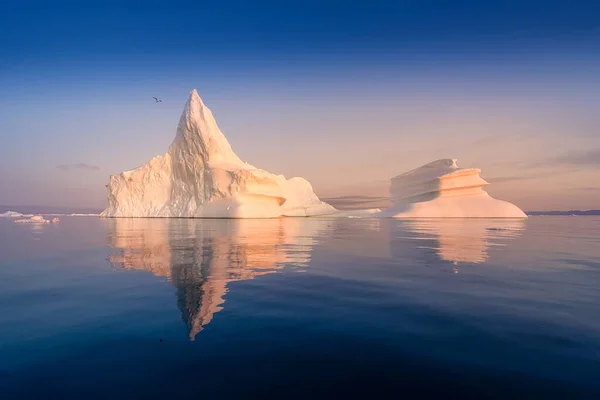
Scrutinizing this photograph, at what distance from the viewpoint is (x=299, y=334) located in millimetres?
3051

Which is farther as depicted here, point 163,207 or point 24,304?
point 163,207

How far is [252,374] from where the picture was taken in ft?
7.63

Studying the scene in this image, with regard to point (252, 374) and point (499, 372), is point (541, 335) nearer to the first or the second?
point (499, 372)

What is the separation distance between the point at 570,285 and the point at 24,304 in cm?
740

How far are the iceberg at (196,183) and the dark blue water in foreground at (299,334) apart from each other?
33.5 metres

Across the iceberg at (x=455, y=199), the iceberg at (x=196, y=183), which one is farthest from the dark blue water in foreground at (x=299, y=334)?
the iceberg at (x=455, y=199)

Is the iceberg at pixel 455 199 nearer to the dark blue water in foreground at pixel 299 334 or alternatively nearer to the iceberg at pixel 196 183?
the iceberg at pixel 196 183

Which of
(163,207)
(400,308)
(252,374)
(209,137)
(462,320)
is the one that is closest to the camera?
(252,374)

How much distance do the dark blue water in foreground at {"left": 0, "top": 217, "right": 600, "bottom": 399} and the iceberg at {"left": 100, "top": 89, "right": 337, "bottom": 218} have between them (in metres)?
33.5

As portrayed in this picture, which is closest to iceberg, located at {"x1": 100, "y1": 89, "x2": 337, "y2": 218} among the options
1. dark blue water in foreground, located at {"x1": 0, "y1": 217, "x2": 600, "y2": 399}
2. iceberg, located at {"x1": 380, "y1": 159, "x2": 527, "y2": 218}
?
iceberg, located at {"x1": 380, "y1": 159, "x2": 527, "y2": 218}

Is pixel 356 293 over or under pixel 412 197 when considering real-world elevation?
under

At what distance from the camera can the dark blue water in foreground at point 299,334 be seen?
2209 mm

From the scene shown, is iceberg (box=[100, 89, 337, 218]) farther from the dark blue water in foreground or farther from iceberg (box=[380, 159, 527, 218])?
the dark blue water in foreground

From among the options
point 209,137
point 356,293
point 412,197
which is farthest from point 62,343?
point 412,197
